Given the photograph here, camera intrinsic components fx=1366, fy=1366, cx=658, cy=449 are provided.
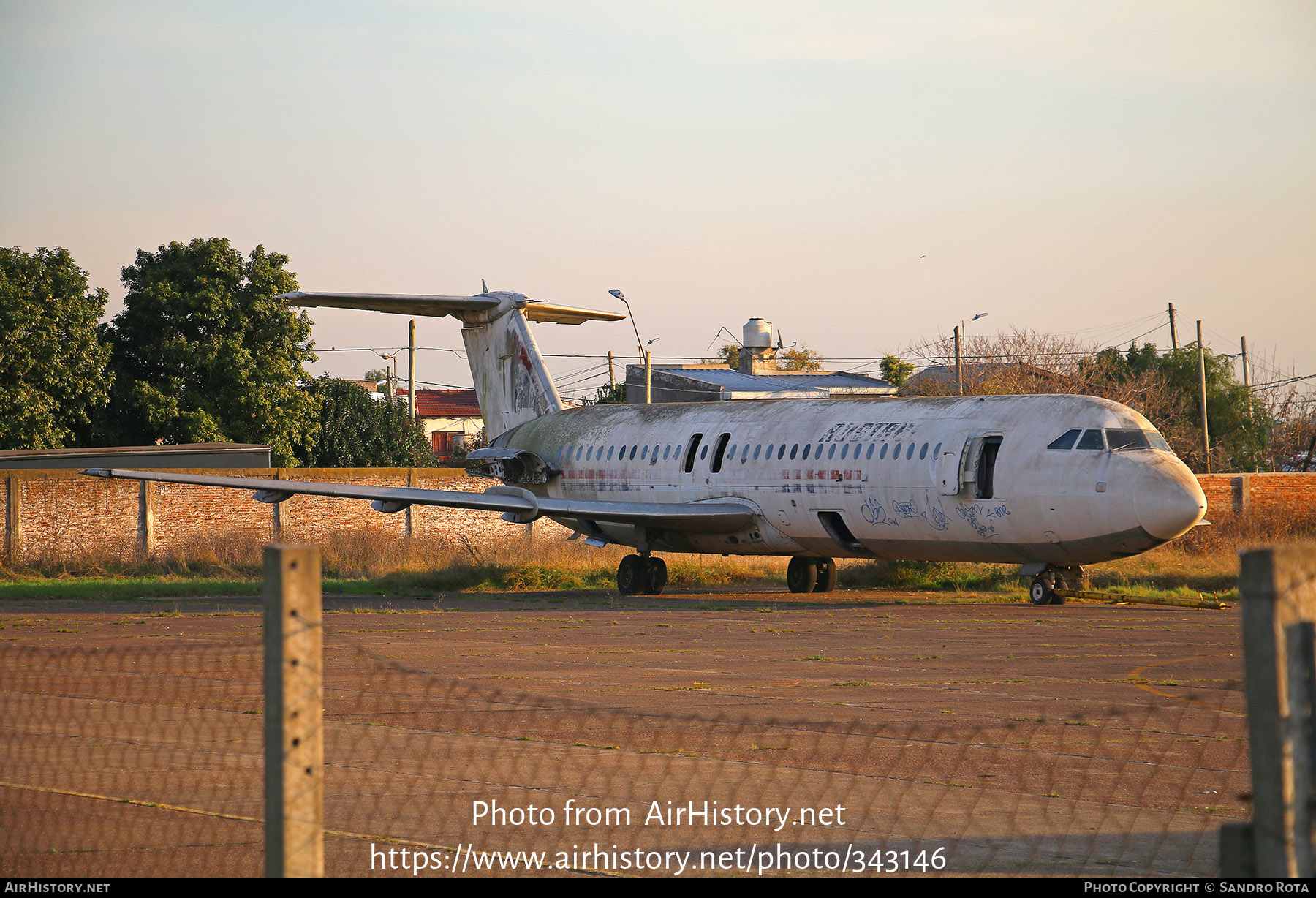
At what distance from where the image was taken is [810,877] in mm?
6289

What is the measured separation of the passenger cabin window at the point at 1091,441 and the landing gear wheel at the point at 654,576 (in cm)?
929

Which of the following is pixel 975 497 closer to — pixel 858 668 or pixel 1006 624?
pixel 1006 624

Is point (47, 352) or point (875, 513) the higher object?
point (47, 352)

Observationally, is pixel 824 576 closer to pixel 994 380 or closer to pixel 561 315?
pixel 561 315

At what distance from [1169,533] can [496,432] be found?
18094 mm

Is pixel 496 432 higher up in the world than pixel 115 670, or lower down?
higher up

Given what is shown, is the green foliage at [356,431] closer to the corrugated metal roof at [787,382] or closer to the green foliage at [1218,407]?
the corrugated metal roof at [787,382]

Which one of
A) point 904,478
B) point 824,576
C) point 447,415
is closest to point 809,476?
point 904,478

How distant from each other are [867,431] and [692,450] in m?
4.64

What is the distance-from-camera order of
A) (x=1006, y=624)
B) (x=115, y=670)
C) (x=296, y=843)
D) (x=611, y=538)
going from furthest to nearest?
(x=611, y=538), (x=1006, y=624), (x=115, y=670), (x=296, y=843)

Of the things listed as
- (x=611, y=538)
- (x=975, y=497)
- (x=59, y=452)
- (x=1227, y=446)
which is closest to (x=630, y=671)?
A: (x=975, y=497)

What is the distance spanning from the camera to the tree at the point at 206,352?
5219cm

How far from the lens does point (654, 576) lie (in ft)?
89.7

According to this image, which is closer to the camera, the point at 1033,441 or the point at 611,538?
the point at 1033,441
